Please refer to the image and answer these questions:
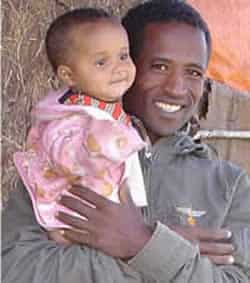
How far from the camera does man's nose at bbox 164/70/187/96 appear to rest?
6.14ft

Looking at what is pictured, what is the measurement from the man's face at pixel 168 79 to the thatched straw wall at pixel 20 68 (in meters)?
1.37

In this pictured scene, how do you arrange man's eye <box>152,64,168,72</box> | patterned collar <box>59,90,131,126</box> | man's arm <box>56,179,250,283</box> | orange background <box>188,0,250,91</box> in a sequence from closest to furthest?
man's arm <box>56,179,250,283</box>, patterned collar <box>59,90,131,126</box>, man's eye <box>152,64,168,72</box>, orange background <box>188,0,250,91</box>

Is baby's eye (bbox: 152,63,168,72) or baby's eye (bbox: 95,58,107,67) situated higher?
baby's eye (bbox: 95,58,107,67)

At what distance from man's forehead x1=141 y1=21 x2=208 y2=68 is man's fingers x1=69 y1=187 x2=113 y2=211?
0.36 m

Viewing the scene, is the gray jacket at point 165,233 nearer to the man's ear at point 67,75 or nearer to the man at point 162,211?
the man at point 162,211

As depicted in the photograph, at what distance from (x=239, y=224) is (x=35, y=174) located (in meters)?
0.38

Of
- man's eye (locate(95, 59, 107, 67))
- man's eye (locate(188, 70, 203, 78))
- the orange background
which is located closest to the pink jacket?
man's eye (locate(95, 59, 107, 67))

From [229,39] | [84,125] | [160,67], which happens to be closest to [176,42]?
[160,67]

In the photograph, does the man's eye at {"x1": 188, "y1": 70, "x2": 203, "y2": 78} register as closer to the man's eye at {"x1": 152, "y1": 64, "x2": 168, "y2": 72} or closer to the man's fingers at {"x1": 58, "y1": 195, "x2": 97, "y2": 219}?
the man's eye at {"x1": 152, "y1": 64, "x2": 168, "y2": 72}

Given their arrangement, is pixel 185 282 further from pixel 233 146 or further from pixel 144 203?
pixel 233 146

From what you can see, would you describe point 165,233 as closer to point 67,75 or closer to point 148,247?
point 148,247

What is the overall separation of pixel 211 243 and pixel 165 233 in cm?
9

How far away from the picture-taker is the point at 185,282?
5.40ft

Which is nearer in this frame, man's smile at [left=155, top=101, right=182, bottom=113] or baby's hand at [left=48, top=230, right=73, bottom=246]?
baby's hand at [left=48, top=230, right=73, bottom=246]
